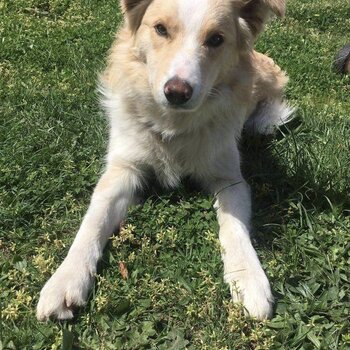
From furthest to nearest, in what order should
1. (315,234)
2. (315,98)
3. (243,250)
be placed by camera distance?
(315,98)
(315,234)
(243,250)

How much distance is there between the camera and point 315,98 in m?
5.36

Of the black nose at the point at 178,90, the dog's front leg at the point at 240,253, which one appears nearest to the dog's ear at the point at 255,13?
the black nose at the point at 178,90

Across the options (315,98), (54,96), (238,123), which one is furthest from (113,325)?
(315,98)

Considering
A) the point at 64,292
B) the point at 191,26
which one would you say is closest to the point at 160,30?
the point at 191,26

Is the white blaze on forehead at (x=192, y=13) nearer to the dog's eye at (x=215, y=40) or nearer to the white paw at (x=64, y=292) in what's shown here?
the dog's eye at (x=215, y=40)

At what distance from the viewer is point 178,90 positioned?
2.87 metres

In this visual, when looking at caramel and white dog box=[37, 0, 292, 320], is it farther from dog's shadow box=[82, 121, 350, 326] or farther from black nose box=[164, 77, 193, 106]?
dog's shadow box=[82, 121, 350, 326]

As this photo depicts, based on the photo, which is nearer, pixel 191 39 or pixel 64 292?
pixel 64 292

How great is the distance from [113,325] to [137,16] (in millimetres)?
2076

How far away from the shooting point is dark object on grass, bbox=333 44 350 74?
5.74 m

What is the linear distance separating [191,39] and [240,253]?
1.34 meters

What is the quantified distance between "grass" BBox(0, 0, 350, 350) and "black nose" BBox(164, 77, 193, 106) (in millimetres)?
845

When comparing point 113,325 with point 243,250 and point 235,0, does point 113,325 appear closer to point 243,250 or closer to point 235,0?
point 243,250

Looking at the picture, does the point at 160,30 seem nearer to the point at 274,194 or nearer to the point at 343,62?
the point at 274,194
